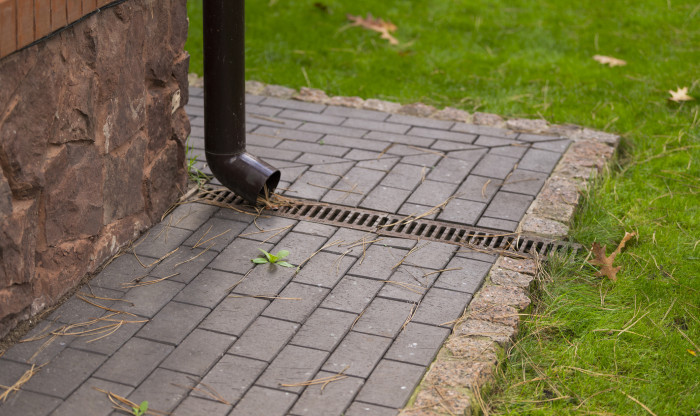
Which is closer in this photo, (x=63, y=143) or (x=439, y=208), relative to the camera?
(x=63, y=143)

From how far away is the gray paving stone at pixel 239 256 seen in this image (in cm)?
370

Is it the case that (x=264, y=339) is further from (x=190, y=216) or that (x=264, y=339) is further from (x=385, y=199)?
(x=385, y=199)

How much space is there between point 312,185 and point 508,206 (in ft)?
3.36

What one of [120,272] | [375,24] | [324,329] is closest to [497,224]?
[324,329]

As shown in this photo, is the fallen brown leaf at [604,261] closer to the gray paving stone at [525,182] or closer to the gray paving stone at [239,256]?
the gray paving stone at [525,182]

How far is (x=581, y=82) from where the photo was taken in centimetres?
600

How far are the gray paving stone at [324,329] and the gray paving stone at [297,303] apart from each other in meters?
0.04

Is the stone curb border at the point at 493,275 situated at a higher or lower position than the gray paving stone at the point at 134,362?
higher

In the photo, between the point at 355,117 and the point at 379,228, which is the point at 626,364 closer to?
the point at 379,228

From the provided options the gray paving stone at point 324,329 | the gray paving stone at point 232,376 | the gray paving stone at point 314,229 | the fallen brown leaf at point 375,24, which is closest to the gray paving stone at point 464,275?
the gray paving stone at point 324,329

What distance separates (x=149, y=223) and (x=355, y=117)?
1.83 meters

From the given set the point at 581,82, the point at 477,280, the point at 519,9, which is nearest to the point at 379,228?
the point at 477,280

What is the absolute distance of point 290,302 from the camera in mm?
3457

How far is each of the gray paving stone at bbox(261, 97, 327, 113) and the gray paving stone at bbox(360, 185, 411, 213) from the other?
47.0 inches
